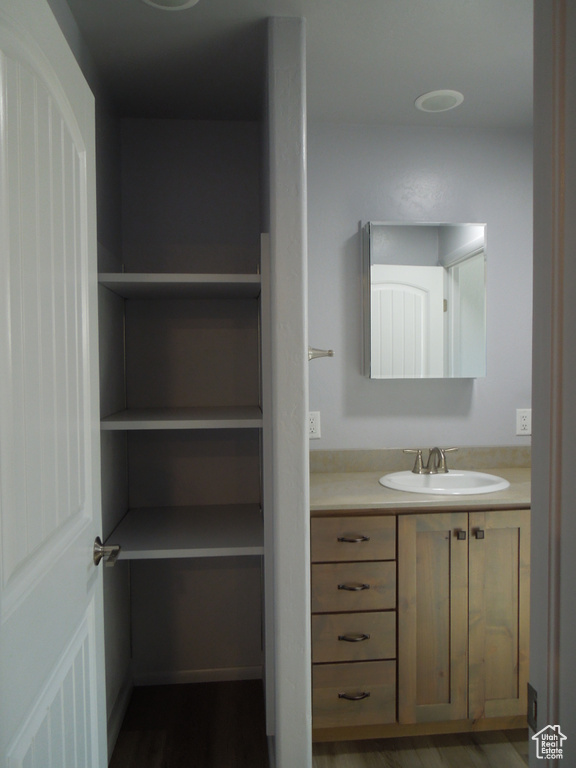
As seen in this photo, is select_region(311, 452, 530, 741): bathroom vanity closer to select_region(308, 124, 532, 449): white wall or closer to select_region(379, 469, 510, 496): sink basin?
select_region(379, 469, 510, 496): sink basin

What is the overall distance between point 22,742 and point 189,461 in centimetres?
168

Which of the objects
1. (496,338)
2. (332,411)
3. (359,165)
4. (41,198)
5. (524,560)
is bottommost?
(524,560)

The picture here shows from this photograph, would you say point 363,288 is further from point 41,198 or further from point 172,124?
point 41,198

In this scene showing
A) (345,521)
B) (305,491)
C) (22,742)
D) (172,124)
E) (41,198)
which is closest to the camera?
(22,742)

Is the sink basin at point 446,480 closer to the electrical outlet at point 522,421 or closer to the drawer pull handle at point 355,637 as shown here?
the electrical outlet at point 522,421

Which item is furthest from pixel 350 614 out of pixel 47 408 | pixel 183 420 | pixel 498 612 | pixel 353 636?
pixel 47 408

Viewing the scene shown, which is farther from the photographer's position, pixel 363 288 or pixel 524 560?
pixel 363 288

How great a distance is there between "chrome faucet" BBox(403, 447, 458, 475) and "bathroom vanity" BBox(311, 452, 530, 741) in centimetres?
37

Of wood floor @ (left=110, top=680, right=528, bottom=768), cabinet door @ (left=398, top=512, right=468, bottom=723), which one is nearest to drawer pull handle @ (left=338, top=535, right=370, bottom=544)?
cabinet door @ (left=398, top=512, right=468, bottom=723)

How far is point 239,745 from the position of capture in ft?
6.82

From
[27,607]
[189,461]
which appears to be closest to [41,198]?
[27,607]

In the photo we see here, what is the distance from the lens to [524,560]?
2.08 meters

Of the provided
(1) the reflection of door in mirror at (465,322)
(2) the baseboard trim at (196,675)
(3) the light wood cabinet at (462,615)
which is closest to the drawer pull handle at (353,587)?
(3) the light wood cabinet at (462,615)

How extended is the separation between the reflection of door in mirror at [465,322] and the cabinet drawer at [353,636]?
112cm
